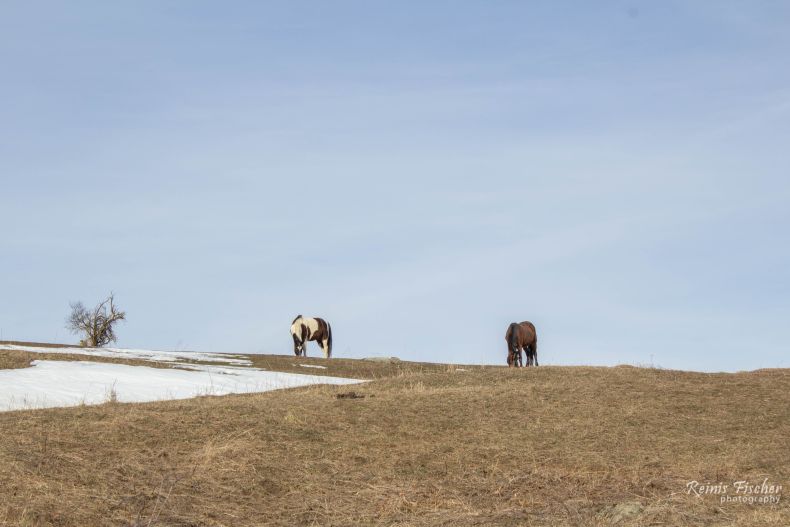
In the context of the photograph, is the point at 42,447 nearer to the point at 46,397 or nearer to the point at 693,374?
the point at 46,397

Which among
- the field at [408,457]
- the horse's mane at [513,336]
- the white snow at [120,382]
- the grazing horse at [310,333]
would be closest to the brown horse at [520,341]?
the horse's mane at [513,336]

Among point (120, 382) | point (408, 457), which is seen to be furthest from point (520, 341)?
point (408, 457)

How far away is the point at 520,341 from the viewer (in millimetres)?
35406

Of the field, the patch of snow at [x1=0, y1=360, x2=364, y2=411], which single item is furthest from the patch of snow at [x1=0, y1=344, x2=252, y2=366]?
the field

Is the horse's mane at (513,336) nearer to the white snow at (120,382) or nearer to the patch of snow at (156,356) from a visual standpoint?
the white snow at (120,382)

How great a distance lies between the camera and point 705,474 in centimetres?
1538

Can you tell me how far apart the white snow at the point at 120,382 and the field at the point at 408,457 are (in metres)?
3.33

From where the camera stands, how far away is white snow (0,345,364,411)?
2359cm

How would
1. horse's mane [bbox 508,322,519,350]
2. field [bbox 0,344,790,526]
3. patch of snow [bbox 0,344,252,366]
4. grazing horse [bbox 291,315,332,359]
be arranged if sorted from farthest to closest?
grazing horse [bbox 291,315,332,359]
patch of snow [bbox 0,344,252,366]
horse's mane [bbox 508,322,519,350]
field [bbox 0,344,790,526]

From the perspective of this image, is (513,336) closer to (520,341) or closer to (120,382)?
(520,341)

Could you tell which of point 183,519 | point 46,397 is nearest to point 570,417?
point 183,519

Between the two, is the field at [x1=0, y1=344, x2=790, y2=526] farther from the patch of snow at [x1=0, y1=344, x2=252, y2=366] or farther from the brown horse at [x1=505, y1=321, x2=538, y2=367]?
the patch of snow at [x1=0, y1=344, x2=252, y2=366]

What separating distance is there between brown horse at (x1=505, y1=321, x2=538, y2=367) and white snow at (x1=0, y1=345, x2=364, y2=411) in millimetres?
7071

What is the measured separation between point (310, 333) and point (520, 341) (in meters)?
20.1
